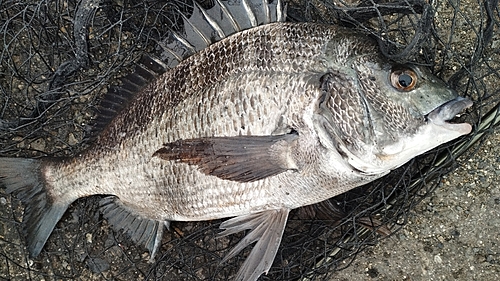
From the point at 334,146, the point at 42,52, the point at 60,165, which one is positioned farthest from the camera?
the point at 42,52

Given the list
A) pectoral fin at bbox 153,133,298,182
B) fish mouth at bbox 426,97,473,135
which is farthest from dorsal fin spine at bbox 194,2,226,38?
fish mouth at bbox 426,97,473,135

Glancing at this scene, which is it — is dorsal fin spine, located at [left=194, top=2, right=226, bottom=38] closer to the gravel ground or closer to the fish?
the fish

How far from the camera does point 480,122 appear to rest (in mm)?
2098

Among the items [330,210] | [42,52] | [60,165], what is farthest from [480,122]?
[42,52]

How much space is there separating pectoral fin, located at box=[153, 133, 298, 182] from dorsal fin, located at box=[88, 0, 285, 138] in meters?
0.44

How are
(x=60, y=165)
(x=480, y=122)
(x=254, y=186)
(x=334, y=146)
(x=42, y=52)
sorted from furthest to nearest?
(x=42, y=52) → (x=60, y=165) → (x=480, y=122) → (x=254, y=186) → (x=334, y=146)

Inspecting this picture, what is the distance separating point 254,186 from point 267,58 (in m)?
0.51

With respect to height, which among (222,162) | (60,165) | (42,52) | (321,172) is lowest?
(321,172)

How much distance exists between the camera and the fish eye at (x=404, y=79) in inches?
66.9

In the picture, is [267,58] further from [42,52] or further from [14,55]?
[14,55]

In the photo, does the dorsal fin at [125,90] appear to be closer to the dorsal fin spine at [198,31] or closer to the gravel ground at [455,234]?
the dorsal fin spine at [198,31]

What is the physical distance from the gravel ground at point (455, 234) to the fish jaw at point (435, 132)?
2.44 feet

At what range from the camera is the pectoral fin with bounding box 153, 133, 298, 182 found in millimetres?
1776

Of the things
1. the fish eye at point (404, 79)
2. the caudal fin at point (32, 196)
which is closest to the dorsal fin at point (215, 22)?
the fish eye at point (404, 79)
